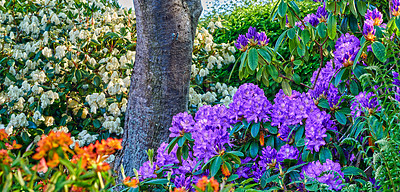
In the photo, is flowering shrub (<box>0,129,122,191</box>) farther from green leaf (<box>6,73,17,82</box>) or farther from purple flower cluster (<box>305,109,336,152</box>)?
green leaf (<box>6,73,17,82</box>)

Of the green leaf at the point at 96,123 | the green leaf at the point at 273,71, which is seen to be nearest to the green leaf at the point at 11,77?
the green leaf at the point at 96,123

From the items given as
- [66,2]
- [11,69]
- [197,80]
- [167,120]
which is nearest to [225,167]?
[167,120]

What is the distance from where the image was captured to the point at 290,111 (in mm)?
1965

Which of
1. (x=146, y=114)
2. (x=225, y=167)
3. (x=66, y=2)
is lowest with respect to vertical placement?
(x=225, y=167)

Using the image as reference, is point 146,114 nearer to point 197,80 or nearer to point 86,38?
point 197,80

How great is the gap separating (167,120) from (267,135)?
2.93 ft

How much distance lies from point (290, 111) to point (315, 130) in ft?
0.57

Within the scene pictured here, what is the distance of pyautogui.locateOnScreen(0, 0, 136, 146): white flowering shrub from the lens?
3.65 m

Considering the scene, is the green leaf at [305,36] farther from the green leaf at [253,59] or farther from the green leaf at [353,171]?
the green leaf at [353,171]

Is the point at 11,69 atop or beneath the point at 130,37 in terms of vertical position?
beneath

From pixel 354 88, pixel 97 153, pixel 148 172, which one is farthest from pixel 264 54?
pixel 97 153

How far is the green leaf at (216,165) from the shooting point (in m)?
1.77

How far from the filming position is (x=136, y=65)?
2.90 metres

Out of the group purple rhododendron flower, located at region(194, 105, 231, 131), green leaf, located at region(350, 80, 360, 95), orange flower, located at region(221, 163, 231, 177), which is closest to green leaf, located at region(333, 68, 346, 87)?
green leaf, located at region(350, 80, 360, 95)
